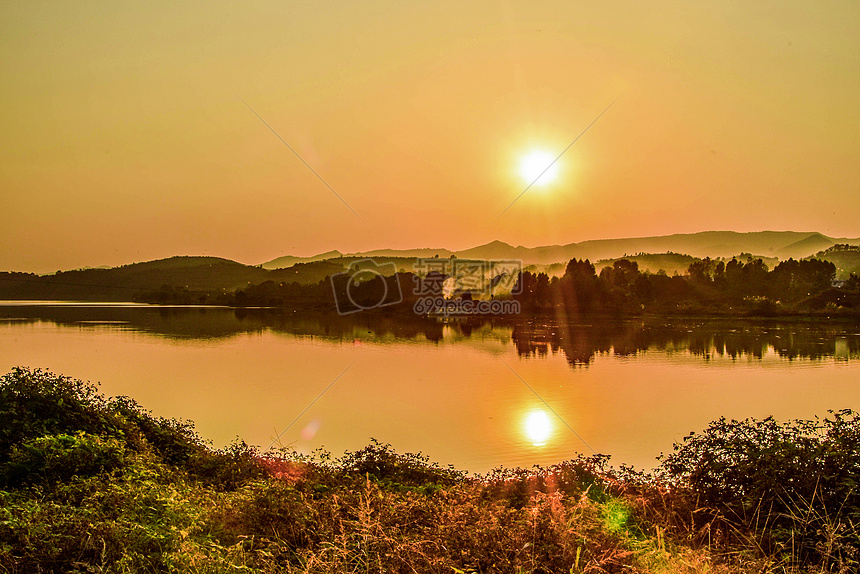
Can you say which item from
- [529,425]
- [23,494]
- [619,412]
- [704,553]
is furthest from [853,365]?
[23,494]

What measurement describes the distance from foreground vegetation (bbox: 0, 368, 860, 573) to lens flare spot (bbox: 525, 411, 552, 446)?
2.84 m

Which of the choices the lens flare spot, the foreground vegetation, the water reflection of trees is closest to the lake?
the lens flare spot

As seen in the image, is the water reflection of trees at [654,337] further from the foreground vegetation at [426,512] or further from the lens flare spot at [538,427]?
the foreground vegetation at [426,512]

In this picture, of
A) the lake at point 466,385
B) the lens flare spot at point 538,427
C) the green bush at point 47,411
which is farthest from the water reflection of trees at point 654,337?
the green bush at point 47,411

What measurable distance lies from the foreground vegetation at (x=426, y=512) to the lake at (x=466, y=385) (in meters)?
2.81

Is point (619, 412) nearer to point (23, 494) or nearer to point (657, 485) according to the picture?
point (657, 485)

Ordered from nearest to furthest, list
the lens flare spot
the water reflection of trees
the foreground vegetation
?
the foreground vegetation < the lens flare spot < the water reflection of trees

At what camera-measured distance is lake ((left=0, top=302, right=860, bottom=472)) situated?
400 inches

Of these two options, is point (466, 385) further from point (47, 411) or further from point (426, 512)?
point (426, 512)

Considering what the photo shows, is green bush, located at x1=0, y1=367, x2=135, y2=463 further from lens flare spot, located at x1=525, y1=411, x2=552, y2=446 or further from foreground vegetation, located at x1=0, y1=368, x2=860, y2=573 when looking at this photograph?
lens flare spot, located at x1=525, y1=411, x2=552, y2=446

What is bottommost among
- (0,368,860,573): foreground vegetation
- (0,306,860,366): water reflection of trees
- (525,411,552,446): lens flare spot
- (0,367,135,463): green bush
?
(525,411,552,446): lens flare spot

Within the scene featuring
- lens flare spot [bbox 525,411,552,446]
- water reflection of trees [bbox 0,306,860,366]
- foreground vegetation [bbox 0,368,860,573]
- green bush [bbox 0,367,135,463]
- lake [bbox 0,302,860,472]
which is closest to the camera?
foreground vegetation [bbox 0,368,860,573]

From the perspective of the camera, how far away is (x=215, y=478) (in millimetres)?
6906

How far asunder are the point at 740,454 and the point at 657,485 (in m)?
0.92
